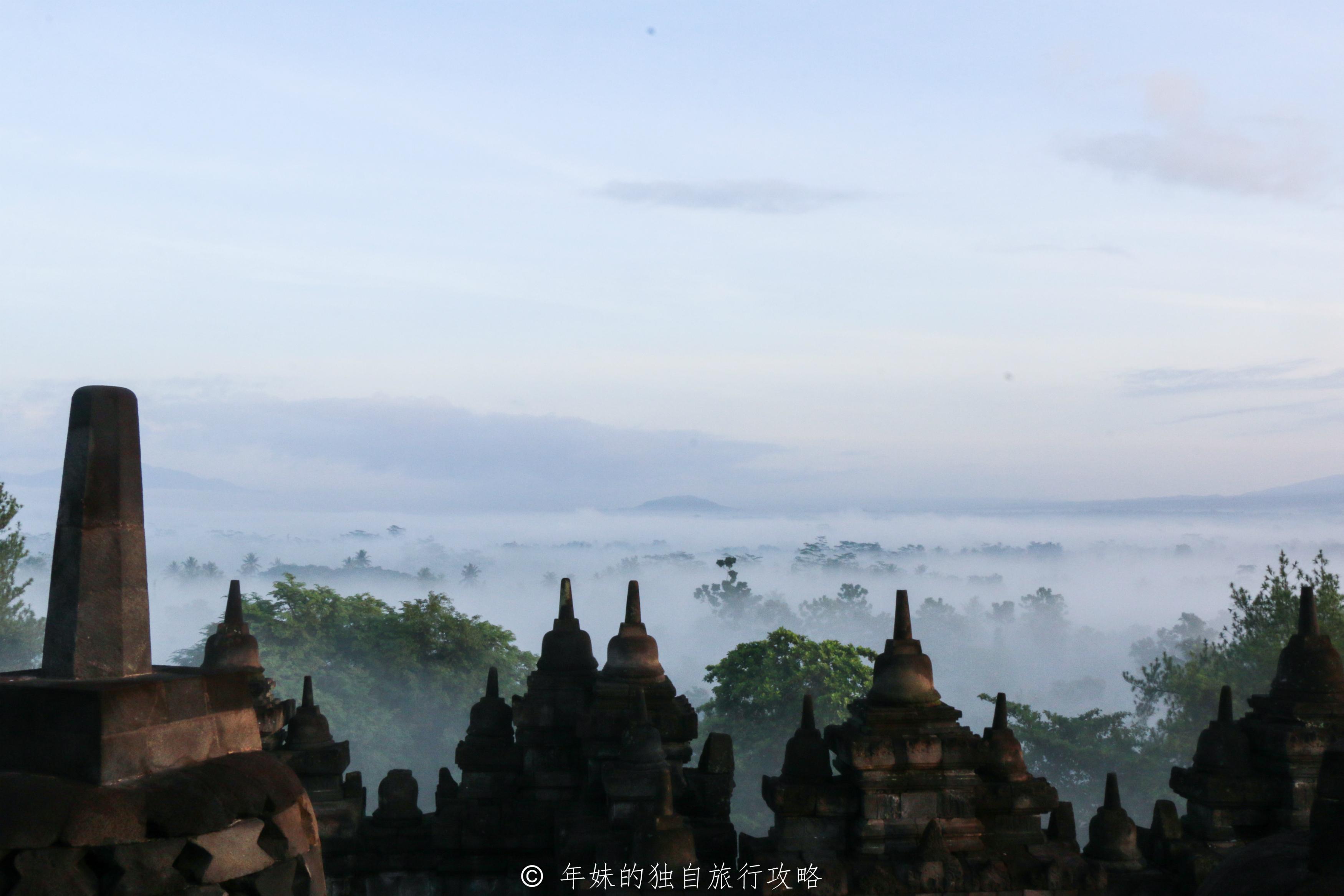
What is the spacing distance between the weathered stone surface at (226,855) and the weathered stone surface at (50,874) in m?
0.38

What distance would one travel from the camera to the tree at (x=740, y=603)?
96.4 metres

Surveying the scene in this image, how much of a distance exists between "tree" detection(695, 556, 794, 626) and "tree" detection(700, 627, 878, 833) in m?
31.1

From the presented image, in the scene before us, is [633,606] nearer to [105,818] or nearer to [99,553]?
[99,553]

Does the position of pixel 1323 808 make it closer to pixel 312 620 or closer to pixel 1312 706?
pixel 1312 706

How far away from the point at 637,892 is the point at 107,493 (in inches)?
269

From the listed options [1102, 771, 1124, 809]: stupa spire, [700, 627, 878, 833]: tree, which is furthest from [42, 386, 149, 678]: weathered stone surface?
[700, 627, 878, 833]: tree

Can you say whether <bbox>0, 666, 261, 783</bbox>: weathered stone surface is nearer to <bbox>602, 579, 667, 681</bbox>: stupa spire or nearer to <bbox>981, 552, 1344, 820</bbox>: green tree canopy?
<bbox>602, 579, 667, 681</bbox>: stupa spire

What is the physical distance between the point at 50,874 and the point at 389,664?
177ft

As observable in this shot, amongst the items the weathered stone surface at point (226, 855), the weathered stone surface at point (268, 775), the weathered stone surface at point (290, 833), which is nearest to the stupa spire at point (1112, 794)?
the weathered stone surface at point (290, 833)

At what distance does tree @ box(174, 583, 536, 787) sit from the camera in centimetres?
5397

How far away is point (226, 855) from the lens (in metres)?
4.82

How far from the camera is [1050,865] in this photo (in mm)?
11289

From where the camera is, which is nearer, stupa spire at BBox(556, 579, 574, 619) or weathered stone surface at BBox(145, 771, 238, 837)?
weathered stone surface at BBox(145, 771, 238, 837)

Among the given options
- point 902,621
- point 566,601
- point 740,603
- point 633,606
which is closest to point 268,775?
point 902,621
